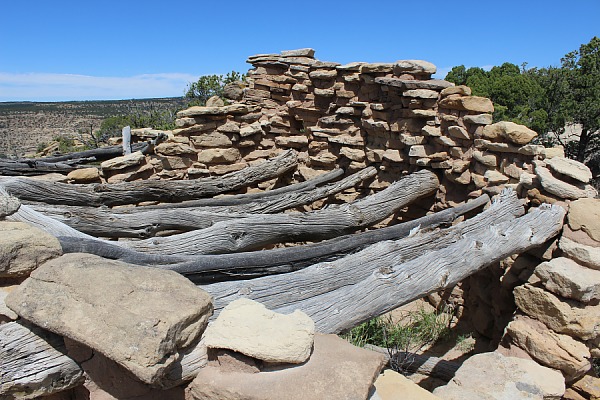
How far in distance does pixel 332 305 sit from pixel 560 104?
13.5 meters

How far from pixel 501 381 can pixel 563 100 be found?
1277cm

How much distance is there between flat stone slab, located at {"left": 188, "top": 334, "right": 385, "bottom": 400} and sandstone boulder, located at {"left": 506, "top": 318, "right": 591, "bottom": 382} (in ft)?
7.91

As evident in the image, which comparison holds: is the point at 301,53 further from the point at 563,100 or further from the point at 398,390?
the point at 563,100

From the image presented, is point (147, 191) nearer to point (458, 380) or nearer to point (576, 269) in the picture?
point (458, 380)

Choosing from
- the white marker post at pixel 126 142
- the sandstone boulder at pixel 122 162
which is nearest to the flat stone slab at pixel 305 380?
the sandstone boulder at pixel 122 162

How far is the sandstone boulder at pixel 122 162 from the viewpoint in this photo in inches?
225

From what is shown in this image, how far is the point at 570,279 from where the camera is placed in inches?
139

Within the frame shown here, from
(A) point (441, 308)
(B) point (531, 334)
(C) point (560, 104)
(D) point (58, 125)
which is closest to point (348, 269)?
(B) point (531, 334)

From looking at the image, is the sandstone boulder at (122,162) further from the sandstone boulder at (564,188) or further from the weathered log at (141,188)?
the sandstone boulder at (564,188)

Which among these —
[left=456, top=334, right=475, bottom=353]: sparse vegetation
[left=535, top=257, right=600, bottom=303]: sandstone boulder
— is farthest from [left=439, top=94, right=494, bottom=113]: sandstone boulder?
[left=456, top=334, right=475, bottom=353]: sparse vegetation

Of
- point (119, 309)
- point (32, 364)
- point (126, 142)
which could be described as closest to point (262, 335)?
point (119, 309)

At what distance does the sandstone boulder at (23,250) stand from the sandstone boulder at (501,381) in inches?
96.2

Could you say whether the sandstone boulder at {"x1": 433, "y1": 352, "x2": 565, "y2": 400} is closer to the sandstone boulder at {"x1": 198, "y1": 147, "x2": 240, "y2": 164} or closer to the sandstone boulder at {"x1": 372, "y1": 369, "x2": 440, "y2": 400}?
the sandstone boulder at {"x1": 372, "y1": 369, "x2": 440, "y2": 400}

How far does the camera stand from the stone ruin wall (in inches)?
147
